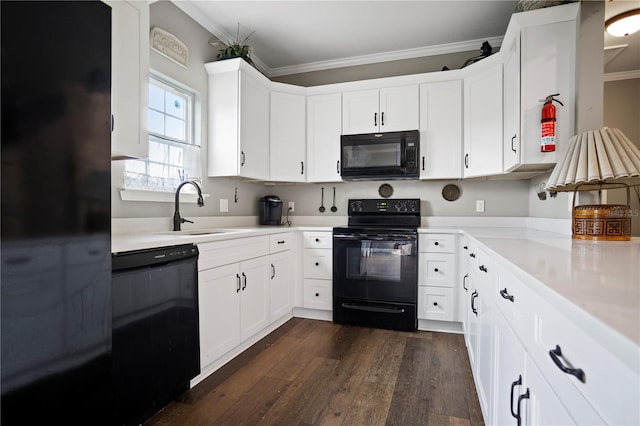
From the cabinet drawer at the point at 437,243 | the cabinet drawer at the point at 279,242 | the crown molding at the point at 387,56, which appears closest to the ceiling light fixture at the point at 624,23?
the crown molding at the point at 387,56

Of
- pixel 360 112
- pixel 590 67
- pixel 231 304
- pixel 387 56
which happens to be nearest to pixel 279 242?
pixel 231 304

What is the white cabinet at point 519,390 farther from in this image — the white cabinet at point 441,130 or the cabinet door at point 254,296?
the white cabinet at point 441,130

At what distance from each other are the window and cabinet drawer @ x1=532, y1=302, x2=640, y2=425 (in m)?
2.26

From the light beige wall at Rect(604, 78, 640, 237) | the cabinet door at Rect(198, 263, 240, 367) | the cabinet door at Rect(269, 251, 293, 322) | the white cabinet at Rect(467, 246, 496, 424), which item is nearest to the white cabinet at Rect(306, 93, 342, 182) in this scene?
the cabinet door at Rect(269, 251, 293, 322)

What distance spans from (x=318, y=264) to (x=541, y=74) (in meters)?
2.22

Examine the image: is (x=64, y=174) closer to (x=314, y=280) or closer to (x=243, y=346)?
(x=243, y=346)

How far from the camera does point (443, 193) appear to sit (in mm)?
3309

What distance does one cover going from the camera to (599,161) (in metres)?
1.54

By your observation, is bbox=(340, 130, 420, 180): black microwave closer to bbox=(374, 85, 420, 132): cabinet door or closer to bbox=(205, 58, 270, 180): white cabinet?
bbox=(374, 85, 420, 132): cabinet door

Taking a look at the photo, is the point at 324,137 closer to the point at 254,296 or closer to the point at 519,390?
the point at 254,296

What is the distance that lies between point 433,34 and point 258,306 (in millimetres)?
2902

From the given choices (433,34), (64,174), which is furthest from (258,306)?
(433,34)

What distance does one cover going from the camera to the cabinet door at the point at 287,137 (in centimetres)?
330

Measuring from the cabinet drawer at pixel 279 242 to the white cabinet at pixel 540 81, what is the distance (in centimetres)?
189
